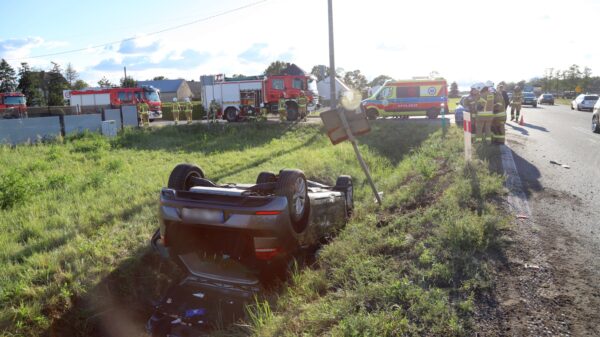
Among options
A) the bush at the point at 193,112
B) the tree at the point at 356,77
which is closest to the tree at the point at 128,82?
the bush at the point at 193,112

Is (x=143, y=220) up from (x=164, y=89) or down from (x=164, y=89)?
down

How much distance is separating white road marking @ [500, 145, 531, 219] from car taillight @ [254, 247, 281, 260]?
2.88 metres

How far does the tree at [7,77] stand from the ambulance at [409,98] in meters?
52.3

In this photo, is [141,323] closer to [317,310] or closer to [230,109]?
[317,310]

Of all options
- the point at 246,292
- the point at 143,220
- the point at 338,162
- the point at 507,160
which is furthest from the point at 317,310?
the point at 338,162

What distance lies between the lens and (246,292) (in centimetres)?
432

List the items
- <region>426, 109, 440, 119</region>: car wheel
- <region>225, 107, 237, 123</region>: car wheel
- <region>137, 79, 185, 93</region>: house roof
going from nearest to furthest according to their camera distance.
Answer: <region>426, 109, 440, 119</region>: car wheel → <region>225, 107, 237, 123</region>: car wheel → <region>137, 79, 185, 93</region>: house roof

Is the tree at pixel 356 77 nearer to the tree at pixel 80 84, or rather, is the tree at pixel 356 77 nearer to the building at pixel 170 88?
the building at pixel 170 88

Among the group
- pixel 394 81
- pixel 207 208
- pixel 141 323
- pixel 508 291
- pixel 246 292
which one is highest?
pixel 394 81

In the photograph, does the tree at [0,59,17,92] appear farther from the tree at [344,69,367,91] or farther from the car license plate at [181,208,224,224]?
the car license plate at [181,208,224,224]

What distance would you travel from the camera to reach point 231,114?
24.6 meters

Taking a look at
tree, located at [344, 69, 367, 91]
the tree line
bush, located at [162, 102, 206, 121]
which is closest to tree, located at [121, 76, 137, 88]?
the tree line

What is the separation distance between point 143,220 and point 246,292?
9.88ft

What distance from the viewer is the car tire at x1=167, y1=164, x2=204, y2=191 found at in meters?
4.91
